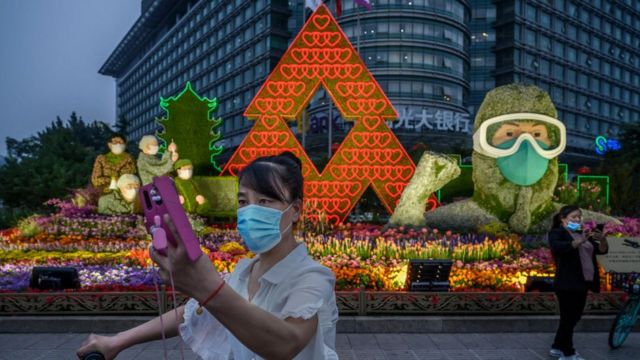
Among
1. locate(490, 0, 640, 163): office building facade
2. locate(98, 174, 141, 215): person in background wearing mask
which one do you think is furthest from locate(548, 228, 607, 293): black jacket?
locate(490, 0, 640, 163): office building facade

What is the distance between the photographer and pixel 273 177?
1847 mm

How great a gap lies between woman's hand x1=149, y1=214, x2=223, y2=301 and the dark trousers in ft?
19.1

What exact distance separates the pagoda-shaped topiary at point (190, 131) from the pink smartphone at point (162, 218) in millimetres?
16481

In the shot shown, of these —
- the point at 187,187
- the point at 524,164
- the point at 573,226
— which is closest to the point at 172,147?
the point at 187,187

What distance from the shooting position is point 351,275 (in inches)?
330

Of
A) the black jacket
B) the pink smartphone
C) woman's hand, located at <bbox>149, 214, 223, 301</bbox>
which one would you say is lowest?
the black jacket

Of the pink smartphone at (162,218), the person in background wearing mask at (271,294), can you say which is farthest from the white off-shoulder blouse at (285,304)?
the pink smartphone at (162,218)

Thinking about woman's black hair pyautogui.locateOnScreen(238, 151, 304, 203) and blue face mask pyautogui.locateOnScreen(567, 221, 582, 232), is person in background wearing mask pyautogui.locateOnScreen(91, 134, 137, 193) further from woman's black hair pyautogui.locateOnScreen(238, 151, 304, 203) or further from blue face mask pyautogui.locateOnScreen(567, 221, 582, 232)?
woman's black hair pyautogui.locateOnScreen(238, 151, 304, 203)

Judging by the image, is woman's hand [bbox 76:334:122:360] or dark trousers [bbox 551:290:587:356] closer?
woman's hand [bbox 76:334:122:360]

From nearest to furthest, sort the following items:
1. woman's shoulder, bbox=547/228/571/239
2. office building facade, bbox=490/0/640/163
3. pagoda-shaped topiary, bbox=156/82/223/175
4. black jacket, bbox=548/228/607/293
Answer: black jacket, bbox=548/228/607/293
woman's shoulder, bbox=547/228/571/239
pagoda-shaped topiary, bbox=156/82/223/175
office building facade, bbox=490/0/640/163

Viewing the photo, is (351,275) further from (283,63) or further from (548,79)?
(548,79)

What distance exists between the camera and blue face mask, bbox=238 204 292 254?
6.15ft

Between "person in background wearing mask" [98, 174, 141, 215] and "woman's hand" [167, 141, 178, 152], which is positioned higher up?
"woman's hand" [167, 141, 178, 152]

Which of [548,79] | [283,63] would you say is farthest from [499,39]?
[283,63]
